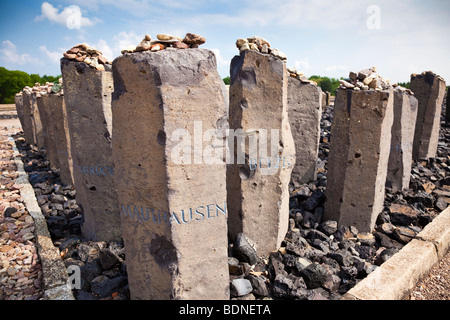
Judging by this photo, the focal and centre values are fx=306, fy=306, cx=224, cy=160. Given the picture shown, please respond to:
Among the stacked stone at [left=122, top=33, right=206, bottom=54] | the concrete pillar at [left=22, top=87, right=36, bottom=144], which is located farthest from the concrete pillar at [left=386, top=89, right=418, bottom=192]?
the concrete pillar at [left=22, top=87, right=36, bottom=144]

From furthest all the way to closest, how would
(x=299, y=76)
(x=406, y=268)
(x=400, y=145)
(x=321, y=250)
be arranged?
(x=299, y=76), (x=400, y=145), (x=321, y=250), (x=406, y=268)

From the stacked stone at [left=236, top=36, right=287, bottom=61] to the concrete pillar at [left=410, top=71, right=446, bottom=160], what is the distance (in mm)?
7154

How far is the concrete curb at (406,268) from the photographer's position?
3045mm

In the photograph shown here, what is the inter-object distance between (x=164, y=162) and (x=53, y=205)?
14.8 ft

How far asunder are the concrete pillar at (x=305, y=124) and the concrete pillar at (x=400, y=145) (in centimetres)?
155

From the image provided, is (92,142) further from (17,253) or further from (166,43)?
(166,43)

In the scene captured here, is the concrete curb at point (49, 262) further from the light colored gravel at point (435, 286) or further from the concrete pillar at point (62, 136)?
the light colored gravel at point (435, 286)

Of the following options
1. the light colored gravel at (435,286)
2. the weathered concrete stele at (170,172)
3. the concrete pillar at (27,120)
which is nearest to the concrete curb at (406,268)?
the light colored gravel at (435,286)

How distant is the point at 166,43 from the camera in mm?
2609

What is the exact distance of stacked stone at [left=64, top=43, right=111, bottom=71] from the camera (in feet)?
13.9

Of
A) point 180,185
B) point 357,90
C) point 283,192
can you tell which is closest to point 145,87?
point 180,185

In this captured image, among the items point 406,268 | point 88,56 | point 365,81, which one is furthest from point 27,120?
point 406,268

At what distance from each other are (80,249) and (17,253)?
88 cm

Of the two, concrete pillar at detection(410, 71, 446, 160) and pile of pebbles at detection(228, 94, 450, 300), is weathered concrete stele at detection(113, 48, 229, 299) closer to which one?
pile of pebbles at detection(228, 94, 450, 300)
